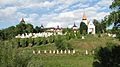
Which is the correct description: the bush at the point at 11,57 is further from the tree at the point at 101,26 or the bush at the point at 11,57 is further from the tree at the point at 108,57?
the tree at the point at 108,57

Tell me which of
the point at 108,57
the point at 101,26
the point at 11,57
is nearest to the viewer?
the point at 11,57

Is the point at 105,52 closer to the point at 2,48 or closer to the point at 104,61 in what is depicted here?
the point at 104,61

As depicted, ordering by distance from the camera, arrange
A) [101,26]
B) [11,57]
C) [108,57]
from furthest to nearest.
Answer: [108,57], [101,26], [11,57]

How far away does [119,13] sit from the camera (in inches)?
878

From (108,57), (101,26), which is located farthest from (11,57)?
(108,57)

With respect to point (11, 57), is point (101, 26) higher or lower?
higher

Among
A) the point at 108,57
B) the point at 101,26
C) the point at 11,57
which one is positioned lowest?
the point at 108,57

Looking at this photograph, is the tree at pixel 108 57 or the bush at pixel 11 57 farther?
the tree at pixel 108 57

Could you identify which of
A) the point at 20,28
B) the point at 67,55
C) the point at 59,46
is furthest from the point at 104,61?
the point at 20,28

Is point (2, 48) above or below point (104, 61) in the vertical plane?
above

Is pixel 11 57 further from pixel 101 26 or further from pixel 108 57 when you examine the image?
pixel 108 57

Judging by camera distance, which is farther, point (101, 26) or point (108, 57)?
point (108, 57)

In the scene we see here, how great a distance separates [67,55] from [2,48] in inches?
1727

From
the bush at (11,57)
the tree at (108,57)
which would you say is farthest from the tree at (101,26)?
the bush at (11,57)
